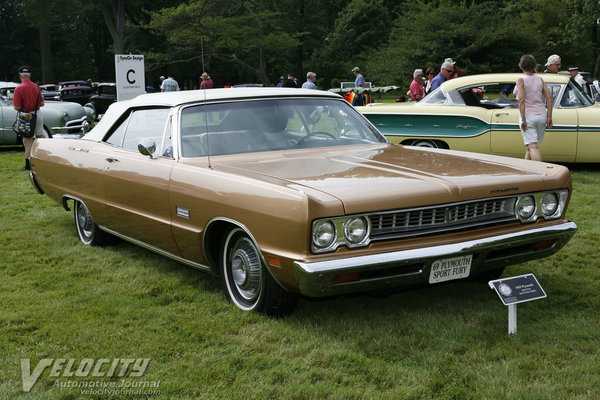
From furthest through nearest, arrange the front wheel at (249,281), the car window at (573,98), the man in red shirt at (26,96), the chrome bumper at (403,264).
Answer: the man in red shirt at (26,96)
the car window at (573,98)
the front wheel at (249,281)
the chrome bumper at (403,264)

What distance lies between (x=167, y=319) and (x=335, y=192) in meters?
1.42

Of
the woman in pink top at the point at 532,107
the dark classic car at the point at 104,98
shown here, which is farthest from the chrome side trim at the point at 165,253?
the dark classic car at the point at 104,98

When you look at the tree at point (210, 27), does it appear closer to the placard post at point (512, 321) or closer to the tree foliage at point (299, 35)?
the tree foliage at point (299, 35)

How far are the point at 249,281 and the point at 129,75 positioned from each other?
10879 millimetres

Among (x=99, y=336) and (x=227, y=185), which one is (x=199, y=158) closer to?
(x=227, y=185)

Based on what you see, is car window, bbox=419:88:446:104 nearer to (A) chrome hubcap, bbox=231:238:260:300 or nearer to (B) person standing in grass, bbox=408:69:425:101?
(B) person standing in grass, bbox=408:69:425:101

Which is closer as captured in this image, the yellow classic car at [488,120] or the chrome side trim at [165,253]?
the chrome side trim at [165,253]

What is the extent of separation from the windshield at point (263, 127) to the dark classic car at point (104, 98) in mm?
21432

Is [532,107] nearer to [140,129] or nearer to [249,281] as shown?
[140,129]

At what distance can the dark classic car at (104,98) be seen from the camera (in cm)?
2561

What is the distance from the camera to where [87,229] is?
6348 mm

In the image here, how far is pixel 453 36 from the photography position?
111 ft

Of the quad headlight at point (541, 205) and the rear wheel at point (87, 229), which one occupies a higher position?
the quad headlight at point (541, 205)

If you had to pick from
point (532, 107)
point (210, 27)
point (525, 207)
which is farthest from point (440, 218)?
point (210, 27)
